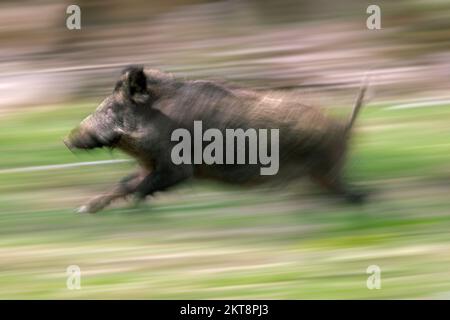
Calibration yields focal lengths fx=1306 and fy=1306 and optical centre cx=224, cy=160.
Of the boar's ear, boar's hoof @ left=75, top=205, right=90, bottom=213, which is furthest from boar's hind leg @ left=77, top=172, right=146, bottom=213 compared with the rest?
the boar's ear

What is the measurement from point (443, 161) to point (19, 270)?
10.3ft

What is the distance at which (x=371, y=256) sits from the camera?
6988 mm

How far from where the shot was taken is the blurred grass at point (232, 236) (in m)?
6.65

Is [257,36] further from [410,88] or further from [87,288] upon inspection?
[87,288]

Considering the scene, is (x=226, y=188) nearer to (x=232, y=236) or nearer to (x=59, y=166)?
(x=232, y=236)

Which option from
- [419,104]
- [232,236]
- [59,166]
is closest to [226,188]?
[232,236]

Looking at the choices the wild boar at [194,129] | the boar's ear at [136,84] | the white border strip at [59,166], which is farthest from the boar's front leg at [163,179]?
the white border strip at [59,166]

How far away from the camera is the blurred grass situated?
21.8ft

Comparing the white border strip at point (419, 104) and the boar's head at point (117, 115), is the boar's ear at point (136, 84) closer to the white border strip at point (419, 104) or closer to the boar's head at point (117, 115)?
the boar's head at point (117, 115)

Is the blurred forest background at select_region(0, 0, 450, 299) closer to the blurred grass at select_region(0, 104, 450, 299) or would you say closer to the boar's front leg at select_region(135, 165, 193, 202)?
the blurred grass at select_region(0, 104, 450, 299)

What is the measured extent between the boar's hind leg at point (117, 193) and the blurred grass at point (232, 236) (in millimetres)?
67

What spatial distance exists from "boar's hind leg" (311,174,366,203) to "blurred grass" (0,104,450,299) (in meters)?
0.06

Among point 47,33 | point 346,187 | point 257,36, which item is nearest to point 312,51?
point 257,36

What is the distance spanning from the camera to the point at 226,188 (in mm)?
7902
